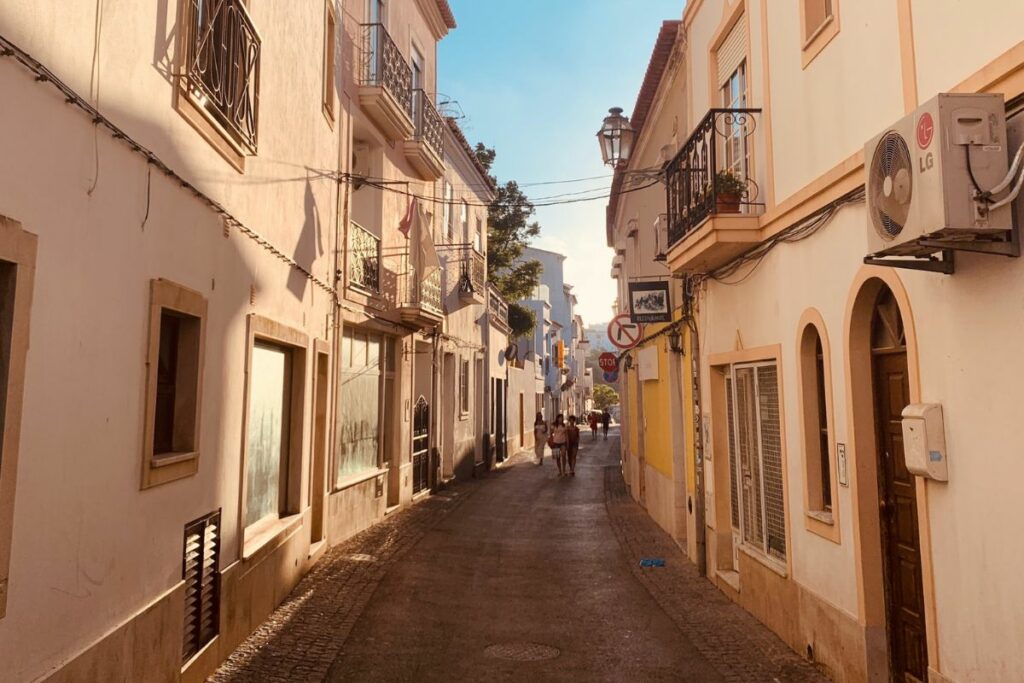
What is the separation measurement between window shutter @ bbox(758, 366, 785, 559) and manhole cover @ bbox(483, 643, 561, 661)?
2426mm

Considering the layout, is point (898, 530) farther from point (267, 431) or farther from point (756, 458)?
point (267, 431)

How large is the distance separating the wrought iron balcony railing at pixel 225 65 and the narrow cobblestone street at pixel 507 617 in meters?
4.44

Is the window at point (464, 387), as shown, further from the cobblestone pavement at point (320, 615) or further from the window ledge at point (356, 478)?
the cobblestone pavement at point (320, 615)

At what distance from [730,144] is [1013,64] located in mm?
5150

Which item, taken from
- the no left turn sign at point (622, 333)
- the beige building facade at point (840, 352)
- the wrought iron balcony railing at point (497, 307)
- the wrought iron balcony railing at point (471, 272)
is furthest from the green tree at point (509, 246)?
the beige building facade at point (840, 352)

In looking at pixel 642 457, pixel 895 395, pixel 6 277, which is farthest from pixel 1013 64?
pixel 642 457

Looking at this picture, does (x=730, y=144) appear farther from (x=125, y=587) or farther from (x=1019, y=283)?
(x=125, y=587)

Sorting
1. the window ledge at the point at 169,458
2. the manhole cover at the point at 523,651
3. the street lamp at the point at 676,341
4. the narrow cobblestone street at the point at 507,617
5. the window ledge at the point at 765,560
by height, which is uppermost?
the street lamp at the point at 676,341

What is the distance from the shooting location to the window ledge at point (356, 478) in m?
11.1

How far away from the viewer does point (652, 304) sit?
11477 millimetres

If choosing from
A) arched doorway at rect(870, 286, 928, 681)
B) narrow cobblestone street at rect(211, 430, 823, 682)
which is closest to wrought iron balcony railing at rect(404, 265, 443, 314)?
narrow cobblestone street at rect(211, 430, 823, 682)

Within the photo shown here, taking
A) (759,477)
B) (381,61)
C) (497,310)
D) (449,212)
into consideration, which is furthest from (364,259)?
(497,310)

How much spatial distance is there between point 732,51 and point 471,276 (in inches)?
519

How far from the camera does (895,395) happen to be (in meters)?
5.53
